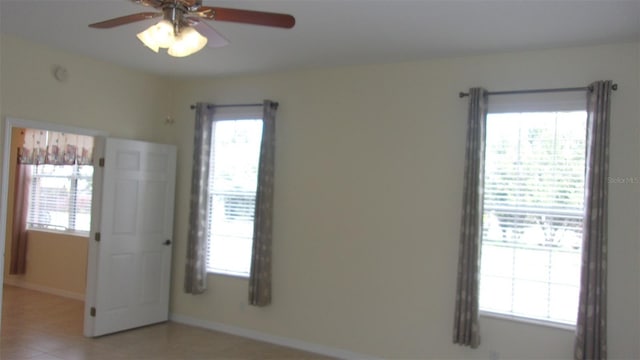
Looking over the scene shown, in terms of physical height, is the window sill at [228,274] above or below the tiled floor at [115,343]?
above

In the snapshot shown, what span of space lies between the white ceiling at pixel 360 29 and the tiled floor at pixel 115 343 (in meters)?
2.76

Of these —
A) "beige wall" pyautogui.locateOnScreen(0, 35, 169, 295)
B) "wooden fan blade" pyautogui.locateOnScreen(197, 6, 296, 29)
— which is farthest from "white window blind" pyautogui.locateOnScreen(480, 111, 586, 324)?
"beige wall" pyautogui.locateOnScreen(0, 35, 169, 295)

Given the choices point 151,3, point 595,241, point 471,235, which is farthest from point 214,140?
point 595,241

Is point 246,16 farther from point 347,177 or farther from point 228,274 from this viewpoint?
point 228,274

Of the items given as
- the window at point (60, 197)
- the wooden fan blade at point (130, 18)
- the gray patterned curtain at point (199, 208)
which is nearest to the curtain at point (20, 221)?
the window at point (60, 197)

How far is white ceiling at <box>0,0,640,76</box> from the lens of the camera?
3.27m

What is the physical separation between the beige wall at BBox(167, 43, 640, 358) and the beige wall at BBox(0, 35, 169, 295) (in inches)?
42.2

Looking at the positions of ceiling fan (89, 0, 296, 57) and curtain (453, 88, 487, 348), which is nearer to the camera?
ceiling fan (89, 0, 296, 57)

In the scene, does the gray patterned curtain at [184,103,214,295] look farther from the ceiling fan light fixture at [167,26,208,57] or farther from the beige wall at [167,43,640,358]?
the ceiling fan light fixture at [167,26,208,57]

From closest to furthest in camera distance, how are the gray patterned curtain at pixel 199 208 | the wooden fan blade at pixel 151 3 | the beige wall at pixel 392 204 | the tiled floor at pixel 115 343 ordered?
1. the wooden fan blade at pixel 151 3
2. the beige wall at pixel 392 204
3. the tiled floor at pixel 115 343
4. the gray patterned curtain at pixel 199 208

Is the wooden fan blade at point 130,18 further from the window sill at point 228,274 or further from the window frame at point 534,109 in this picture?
the window sill at point 228,274

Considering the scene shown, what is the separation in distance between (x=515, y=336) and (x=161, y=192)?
385 centimetres

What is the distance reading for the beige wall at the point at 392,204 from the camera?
3.81 meters

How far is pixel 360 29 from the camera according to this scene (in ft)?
12.3
